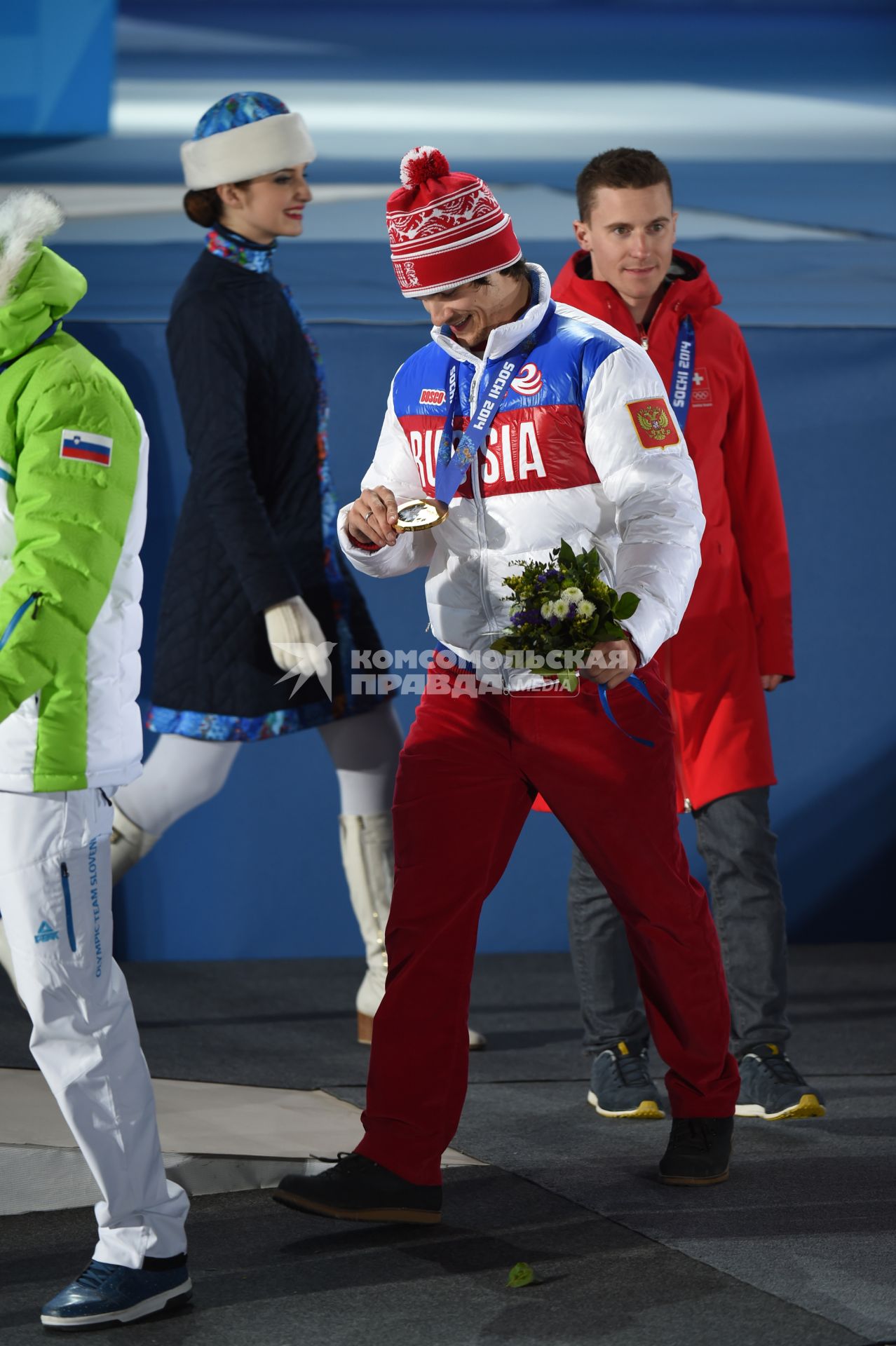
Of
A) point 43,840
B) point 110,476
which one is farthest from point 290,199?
point 43,840

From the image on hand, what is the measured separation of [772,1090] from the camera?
3.96m

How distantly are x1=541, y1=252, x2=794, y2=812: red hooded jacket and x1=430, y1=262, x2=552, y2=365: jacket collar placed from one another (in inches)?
25.3

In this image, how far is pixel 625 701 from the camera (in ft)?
10.8

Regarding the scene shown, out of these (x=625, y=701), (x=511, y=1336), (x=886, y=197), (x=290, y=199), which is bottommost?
(x=511, y=1336)

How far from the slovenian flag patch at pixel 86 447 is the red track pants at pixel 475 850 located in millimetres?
824

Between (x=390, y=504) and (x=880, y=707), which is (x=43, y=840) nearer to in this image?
(x=390, y=504)

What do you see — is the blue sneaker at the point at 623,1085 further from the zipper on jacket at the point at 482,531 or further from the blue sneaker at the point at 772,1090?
the zipper on jacket at the point at 482,531

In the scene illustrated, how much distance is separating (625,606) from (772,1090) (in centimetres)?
136

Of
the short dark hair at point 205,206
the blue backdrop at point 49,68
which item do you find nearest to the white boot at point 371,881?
the short dark hair at point 205,206

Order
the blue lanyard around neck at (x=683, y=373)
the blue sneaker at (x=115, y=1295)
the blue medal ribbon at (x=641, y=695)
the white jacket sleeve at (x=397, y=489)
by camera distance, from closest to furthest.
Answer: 1. the blue sneaker at (x=115, y=1295)
2. the blue medal ribbon at (x=641, y=695)
3. the white jacket sleeve at (x=397, y=489)
4. the blue lanyard around neck at (x=683, y=373)

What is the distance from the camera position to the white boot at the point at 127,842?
459 cm

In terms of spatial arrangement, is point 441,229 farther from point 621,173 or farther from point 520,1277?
point 520,1277

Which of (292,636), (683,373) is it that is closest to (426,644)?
(292,636)

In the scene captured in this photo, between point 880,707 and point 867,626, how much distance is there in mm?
244
